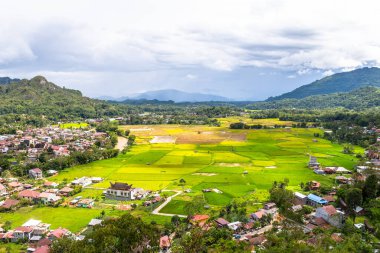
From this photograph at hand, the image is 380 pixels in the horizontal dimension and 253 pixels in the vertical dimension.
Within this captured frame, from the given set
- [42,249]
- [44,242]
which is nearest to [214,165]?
[44,242]

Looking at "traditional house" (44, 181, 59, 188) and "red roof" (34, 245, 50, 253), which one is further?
"traditional house" (44, 181, 59, 188)

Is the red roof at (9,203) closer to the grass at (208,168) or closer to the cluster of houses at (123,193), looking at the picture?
the grass at (208,168)

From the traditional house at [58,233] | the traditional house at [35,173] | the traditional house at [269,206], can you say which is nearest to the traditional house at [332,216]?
the traditional house at [269,206]

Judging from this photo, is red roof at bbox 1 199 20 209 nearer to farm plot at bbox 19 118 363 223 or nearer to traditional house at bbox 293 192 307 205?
farm plot at bbox 19 118 363 223

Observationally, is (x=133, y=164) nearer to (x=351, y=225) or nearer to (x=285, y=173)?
(x=285, y=173)

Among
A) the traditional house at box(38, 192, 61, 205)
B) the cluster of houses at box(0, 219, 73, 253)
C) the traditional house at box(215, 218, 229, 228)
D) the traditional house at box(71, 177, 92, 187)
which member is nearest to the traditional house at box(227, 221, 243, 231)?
the traditional house at box(215, 218, 229, 228)

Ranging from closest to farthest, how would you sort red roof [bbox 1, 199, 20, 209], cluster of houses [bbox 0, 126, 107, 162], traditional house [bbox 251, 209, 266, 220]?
1. traditional house [bbox 251, 209, 266, 220]
2. red roof [bbox 1, 199, 20, 209]
3. cluster of houses [bbox 0, 126, 107, 162]

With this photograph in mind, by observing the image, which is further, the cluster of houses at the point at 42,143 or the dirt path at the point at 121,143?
the dirt path at the point at 121,143
